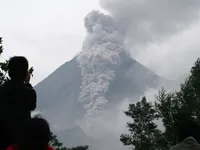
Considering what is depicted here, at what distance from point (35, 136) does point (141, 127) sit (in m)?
42.1

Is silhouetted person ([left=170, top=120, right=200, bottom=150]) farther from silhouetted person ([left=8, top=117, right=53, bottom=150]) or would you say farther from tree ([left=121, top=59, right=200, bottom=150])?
tree ([left=121, top=59, right=200, bottom=150])

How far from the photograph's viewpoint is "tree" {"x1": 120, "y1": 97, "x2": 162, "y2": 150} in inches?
1745

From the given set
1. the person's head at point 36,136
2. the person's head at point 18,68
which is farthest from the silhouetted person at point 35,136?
the person's head at point 18,68

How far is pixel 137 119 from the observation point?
151ft

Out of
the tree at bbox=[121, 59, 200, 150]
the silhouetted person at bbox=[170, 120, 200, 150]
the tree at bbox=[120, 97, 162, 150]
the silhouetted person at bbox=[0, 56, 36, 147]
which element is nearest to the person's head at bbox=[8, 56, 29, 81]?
the silhouetted person at bbox=[0, 56, 36, 147]

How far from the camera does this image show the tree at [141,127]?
145ft

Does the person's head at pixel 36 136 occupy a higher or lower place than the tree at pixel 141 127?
lower

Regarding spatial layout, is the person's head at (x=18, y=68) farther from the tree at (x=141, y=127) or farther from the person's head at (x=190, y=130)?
the tree at (x=141, y=127)

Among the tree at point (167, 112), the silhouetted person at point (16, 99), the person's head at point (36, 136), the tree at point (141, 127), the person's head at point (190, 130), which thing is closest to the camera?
the person's head at point (36, 136)

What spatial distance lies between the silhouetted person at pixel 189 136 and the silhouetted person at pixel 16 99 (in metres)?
1.70

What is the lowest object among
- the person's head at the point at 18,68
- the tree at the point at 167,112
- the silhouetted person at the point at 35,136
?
the silhouetted person at the point at 35,136

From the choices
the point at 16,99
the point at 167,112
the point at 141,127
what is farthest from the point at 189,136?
the point at 141,127

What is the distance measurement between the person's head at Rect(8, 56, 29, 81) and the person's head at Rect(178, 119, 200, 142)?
6.29 feet

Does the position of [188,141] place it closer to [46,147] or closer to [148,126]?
[46,147]
